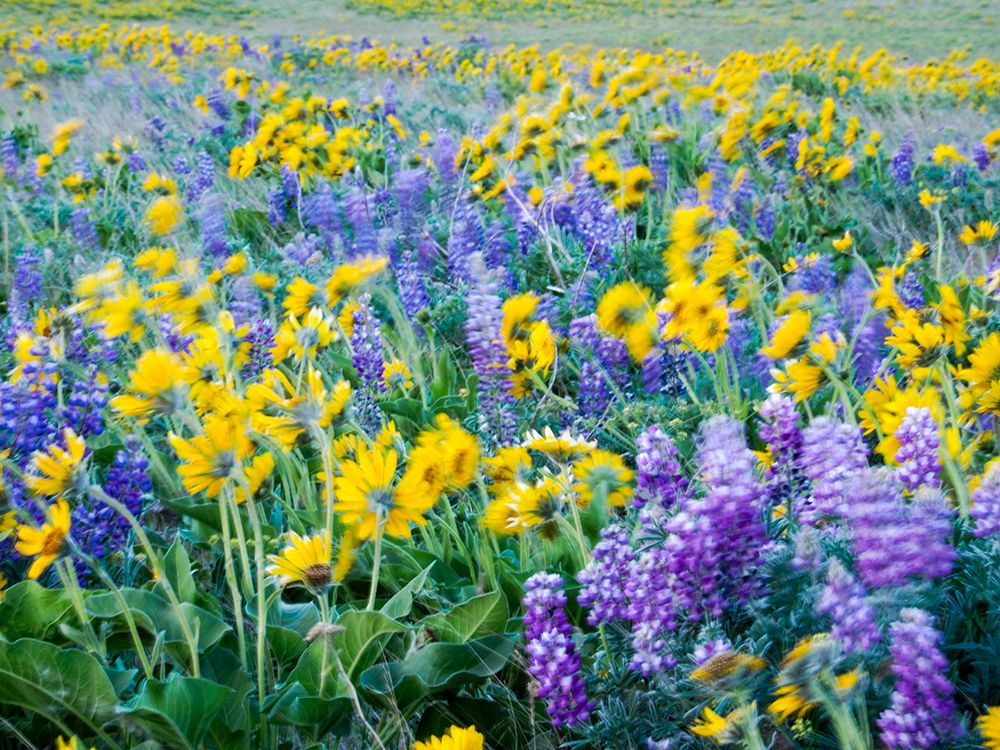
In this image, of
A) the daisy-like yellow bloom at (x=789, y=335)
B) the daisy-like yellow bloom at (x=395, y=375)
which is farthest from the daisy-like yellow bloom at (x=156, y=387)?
the daisy-like yellow bloom at (x=395, y=375)

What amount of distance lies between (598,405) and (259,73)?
381 inches

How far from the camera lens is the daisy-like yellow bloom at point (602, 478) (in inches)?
56.1

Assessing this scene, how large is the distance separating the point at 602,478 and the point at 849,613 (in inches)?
21.8

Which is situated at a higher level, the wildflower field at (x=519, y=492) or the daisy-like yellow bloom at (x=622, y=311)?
the daisy-like yellow bloom at (x=622, y=311)

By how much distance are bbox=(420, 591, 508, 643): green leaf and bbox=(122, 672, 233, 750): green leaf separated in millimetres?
359

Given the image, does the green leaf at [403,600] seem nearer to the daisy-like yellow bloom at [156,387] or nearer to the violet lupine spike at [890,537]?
the daisy-like yellow bloom at [156,387]

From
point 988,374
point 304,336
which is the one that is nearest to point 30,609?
point 304,336

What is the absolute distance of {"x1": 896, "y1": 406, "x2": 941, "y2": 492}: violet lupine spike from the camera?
1.32 meters

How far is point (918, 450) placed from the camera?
1354mm

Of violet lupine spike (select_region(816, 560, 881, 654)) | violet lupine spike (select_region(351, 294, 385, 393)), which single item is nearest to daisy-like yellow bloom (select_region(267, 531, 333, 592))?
violet lupine spike (select_region(816, 560, 881, 654))

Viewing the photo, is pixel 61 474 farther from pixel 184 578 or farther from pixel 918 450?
pixel 918 450

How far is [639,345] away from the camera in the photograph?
76.5 inches

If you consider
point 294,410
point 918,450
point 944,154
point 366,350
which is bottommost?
point 366,350

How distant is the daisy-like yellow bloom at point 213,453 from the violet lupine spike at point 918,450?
951mm
